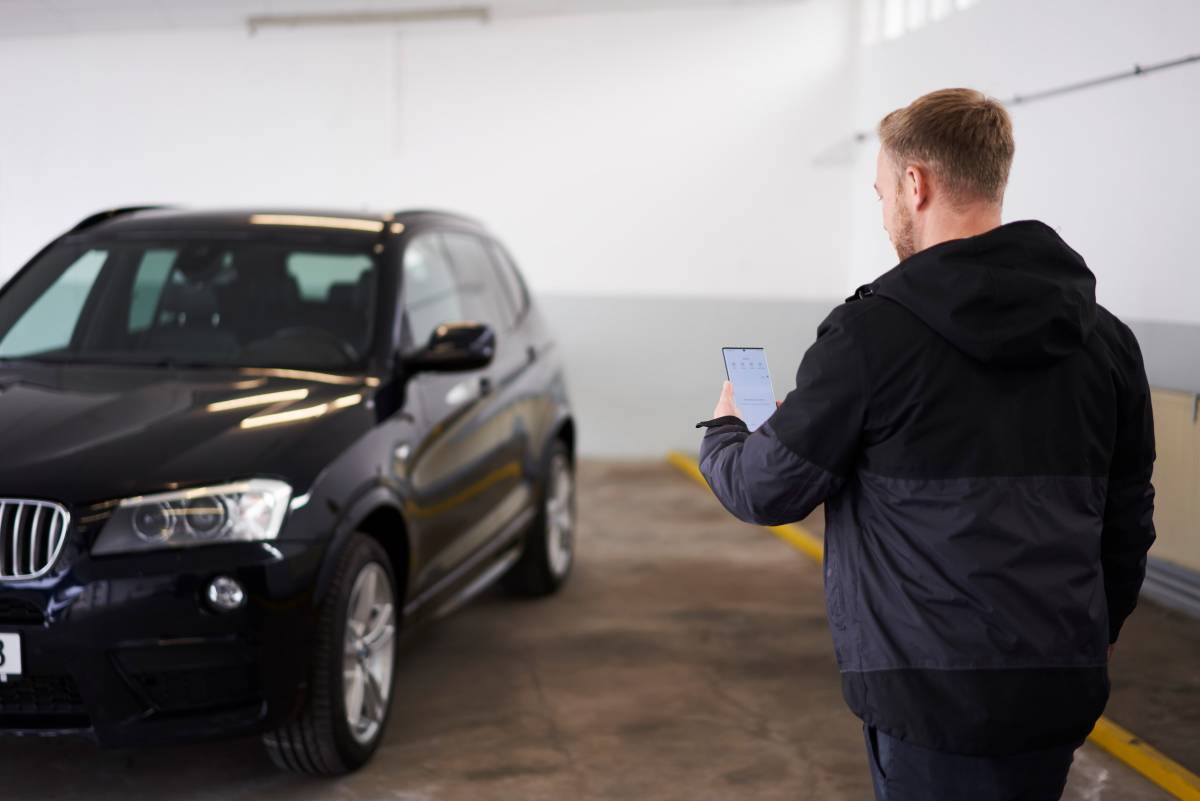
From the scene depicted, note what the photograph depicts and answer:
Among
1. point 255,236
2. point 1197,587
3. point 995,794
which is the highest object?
point 255,236

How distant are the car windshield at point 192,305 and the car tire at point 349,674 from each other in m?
0.69

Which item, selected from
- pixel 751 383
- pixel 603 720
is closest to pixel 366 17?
pixel 603 720

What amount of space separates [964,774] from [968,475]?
1.36 feet

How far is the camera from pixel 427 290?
4242 mm

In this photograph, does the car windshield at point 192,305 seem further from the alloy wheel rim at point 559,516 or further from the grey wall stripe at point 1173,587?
the grey wall stripe at point 1173,587

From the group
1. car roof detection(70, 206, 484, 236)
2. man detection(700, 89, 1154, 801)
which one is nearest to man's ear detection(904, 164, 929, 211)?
man detection(700, 89, 1154, 801)

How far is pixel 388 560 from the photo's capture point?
3545 mm

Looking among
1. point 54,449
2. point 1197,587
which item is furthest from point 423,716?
point 1197,587

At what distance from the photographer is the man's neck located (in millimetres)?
1770

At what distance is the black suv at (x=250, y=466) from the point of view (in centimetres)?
290

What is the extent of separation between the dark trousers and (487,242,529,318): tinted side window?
11.3 ft

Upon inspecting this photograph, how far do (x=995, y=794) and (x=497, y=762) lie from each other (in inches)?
82.0

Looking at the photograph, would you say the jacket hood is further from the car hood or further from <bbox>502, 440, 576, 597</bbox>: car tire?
<bbox>502, 440, 576, 597</bbox>: car tire

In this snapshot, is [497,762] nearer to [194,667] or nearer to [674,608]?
[194,667]
